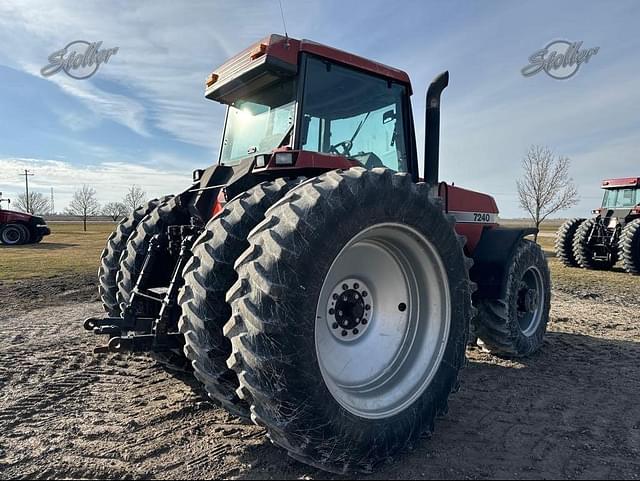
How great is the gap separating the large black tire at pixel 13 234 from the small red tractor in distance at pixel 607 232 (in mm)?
22712

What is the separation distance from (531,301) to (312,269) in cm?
365

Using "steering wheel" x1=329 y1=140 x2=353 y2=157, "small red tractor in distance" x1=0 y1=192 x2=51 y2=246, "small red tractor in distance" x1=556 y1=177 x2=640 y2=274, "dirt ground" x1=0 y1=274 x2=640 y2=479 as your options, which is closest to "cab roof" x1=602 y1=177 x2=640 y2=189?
"small red tractor in distance" x1=556 y1=177 x2=640 y2=274

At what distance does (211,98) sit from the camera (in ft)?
13.5

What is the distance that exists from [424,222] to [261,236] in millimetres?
1109

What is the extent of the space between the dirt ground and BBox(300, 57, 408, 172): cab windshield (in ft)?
6.93

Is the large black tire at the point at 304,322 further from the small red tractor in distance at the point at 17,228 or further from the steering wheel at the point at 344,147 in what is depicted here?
the small red tractor in distance at the point at 17,228

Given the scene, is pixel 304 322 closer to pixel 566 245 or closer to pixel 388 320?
pixel 388 320

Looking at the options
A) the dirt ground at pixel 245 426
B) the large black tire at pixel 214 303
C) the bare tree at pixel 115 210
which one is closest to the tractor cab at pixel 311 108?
the large black tire at pixel 214 303

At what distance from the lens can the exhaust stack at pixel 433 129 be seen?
3.98m

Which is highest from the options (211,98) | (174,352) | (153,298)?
(211,98)

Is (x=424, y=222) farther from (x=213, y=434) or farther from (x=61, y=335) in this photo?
(x=61, y=335)

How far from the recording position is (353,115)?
3723mm

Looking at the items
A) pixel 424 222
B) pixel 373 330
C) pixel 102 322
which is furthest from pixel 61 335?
pixel 424 222

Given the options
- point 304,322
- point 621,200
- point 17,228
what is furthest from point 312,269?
point 17,228
